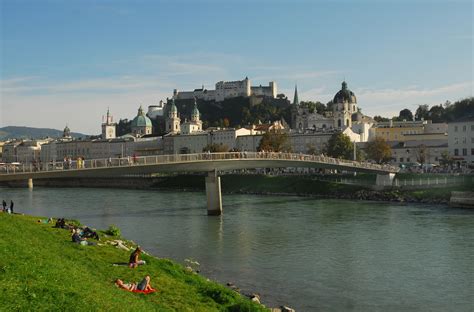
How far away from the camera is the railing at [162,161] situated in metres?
33.2

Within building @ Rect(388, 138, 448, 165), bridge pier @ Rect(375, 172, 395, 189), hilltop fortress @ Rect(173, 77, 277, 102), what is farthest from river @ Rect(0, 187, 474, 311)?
hilltop fortress @ Rect(173, 77, 277, 102)

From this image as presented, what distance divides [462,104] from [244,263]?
3242 inches

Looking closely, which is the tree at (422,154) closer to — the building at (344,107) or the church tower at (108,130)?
the building at (344,107)

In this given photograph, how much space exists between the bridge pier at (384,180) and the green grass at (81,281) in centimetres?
4004

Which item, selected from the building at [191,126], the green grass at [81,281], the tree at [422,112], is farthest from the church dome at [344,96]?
the green grass at [81,281]

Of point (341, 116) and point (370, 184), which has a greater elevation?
point (341, 116)

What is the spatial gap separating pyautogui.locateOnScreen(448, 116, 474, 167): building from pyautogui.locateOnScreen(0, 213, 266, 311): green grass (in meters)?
57.0

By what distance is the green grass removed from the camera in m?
9.24

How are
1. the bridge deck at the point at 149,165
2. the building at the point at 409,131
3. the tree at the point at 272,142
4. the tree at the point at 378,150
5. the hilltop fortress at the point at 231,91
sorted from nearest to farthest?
the bridge deck at the point at 149,165 < the tree at the point at 378,150 < the tree at the point at 272,142 < the building at the point at 409,131 < the hilltop fortress at the point at 231,91

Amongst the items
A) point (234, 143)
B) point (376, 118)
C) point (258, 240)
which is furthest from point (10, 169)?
point (376, 118)

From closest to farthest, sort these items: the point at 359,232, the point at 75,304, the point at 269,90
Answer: the point at 75,304, the point at 359,232, the point at 269,90

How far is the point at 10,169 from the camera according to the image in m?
33.4

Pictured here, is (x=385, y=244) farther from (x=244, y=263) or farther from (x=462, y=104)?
(x=462, y=104)

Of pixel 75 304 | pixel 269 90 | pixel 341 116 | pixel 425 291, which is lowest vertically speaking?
pixel 425 291
